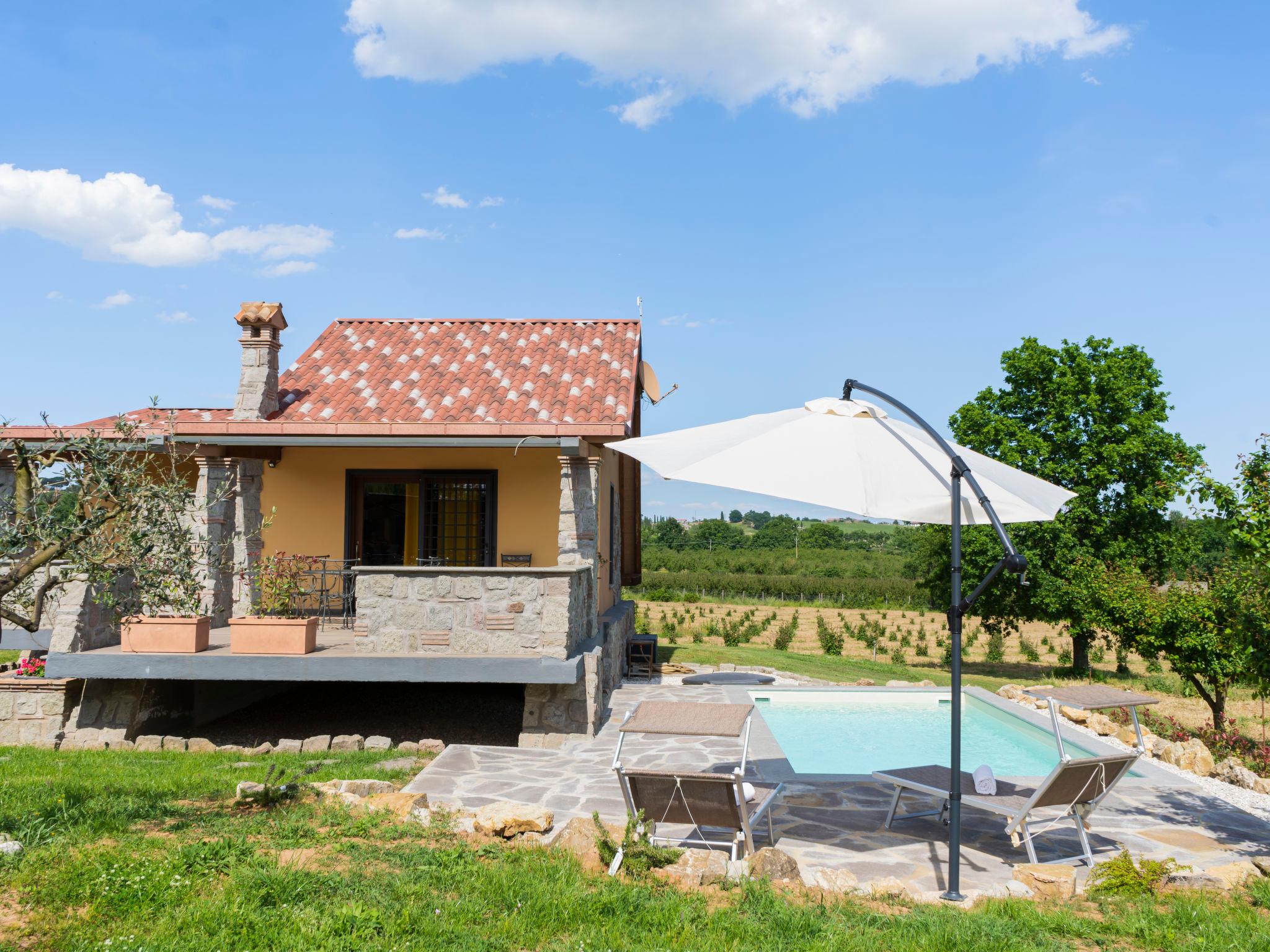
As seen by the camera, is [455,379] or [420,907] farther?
[455,379]

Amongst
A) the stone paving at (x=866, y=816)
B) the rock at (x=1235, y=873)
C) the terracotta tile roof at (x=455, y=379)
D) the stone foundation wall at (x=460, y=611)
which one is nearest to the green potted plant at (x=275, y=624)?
the stone foundation wall at (x=460, y=611)

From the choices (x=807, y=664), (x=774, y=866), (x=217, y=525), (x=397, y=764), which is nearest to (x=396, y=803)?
(x=397, y=764)

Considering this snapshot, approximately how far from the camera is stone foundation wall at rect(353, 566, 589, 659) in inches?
360

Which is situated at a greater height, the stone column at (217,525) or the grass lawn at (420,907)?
the stone column at (217,525)

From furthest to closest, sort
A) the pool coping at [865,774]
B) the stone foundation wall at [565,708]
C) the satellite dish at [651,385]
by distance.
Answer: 1. the satellite dish at [651,385]
2. the stone foundation wall at [565,708]
3. the pool coping at [865,774]

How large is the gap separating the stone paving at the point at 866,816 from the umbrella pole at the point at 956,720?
0.28 metres

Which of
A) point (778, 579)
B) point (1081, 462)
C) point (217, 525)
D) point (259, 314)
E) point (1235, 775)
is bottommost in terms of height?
point (778, 579)

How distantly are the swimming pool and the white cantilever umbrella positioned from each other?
12.5ft

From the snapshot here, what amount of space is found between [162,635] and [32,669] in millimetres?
2201

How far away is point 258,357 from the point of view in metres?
11.9

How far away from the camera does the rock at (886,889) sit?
4945 millimetres

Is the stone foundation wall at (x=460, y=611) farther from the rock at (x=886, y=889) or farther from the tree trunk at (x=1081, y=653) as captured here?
the tree trunk at (x=1081, y=653)

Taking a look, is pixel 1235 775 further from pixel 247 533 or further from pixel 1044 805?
pixel 247 533

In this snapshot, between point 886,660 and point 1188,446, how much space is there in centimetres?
1049
